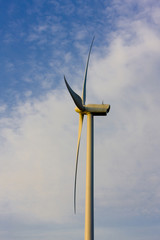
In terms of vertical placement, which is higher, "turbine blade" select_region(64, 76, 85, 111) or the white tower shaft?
"turbine blade" select_region(64, 76, 85, 111)

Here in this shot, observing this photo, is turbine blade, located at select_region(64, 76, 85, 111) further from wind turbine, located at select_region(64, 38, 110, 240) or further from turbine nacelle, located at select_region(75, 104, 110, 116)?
turbine nacelle, located at select_region(75, 104, 110, 116)

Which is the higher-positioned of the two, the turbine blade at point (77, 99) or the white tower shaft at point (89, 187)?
the turbine blade at point (77, 99)

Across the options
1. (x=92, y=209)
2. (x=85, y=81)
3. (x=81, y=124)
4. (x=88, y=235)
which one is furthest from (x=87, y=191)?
(x=85, y=81)

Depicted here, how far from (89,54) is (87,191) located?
14.4 m

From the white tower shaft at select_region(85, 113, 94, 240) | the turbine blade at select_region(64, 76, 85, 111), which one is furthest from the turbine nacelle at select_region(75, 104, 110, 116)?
the white tower shaft at select_region(85, 113, 94, 240)

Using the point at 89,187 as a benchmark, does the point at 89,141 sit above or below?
above

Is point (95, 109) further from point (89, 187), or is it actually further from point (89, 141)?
point (89, 187)

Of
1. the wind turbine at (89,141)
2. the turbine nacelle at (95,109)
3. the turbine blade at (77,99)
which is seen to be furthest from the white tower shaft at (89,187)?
the turbine blade at (77,99)

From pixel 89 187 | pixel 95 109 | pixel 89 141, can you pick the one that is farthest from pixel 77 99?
pixel 89 187

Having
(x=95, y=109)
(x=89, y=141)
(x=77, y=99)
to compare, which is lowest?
(x=89, y=141)

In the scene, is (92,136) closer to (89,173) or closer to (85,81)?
(89,173)

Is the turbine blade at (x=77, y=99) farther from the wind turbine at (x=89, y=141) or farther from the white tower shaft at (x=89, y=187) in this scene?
the white tower shaft at (x=89, y=187)

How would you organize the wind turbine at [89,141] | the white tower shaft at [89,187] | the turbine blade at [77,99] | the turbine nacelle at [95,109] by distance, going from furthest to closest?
the turbine nacelle at [95,109]
the turbine blade at [77,99]
the wind turbine at [89,141]
the white tower shaft at [89,187]

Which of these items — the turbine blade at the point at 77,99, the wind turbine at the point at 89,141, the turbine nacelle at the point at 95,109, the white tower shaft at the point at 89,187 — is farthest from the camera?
the turbine nacelle at the point at 95,109
